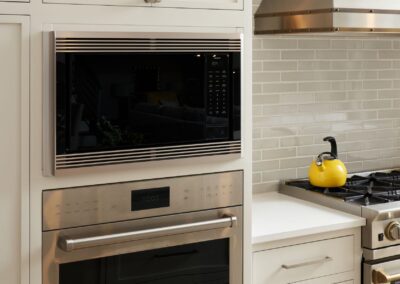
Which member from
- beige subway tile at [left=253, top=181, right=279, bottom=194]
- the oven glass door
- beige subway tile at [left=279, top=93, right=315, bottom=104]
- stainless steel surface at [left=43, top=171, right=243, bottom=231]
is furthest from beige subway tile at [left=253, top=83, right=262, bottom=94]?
the oven glass door

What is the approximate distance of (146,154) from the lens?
2.05 m

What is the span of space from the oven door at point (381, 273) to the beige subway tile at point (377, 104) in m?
1.10

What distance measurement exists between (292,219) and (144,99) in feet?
3.10

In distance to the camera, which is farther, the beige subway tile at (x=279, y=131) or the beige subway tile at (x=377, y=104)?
the beige subway tile at (x=377, y=104)

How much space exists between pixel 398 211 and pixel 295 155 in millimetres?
750

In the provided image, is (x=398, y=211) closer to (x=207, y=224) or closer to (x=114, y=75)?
(x=207, y=224)

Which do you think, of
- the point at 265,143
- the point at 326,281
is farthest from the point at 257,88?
the point at 326,281

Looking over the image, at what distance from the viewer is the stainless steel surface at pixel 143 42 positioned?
6.17 feet

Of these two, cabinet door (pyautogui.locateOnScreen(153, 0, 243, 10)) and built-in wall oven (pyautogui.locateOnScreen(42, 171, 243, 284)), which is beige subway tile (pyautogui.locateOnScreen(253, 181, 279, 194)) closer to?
built-in wall oven (pyautogui.locateOnScreen(42, 171, 243, 284))

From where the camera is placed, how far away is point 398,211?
265 cm

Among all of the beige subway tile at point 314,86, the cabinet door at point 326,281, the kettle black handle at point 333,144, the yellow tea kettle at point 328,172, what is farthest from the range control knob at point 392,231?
the beige subway tile at point 314,86

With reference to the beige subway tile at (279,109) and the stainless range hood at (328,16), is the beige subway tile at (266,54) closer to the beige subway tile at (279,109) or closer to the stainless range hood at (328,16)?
the stainless range hood at (328,16)

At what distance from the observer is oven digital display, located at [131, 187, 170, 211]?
6.75 feet

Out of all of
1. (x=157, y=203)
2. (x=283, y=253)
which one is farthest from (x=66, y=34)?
(x=283, y=253)
